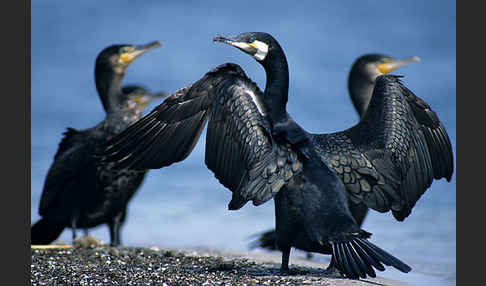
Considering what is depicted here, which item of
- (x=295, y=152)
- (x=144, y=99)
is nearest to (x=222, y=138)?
(x=295, y=152)

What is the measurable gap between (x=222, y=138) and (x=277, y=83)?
2.04 feet

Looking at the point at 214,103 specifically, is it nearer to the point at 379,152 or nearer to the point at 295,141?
the point at 295,141

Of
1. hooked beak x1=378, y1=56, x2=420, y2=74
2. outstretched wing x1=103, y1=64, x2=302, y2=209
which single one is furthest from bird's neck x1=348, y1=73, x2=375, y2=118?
outstretched wing x1=103, y1=64, x2=302, y2=209

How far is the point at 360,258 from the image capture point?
4695mm

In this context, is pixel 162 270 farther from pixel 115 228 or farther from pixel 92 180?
pixel 115 228

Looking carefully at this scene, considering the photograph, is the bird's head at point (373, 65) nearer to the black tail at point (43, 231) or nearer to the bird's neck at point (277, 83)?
the bird's neck at point (277, 83)

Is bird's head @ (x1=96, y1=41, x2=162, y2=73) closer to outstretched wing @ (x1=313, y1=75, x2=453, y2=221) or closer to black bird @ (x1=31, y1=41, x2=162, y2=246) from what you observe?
black bird @ (x1=31, y1=41, x2=162, y2=246)

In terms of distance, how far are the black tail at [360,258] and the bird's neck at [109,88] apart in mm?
4744

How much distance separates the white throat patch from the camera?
5438 mm

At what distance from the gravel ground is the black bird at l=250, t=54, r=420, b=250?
166cm

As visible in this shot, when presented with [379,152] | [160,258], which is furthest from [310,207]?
[160,258]

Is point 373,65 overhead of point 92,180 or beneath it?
overhead

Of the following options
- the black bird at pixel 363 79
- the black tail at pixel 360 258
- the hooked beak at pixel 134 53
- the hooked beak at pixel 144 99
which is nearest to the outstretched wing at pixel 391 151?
the black tail at pixel 360 258

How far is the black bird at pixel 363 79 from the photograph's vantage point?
28.3ft
